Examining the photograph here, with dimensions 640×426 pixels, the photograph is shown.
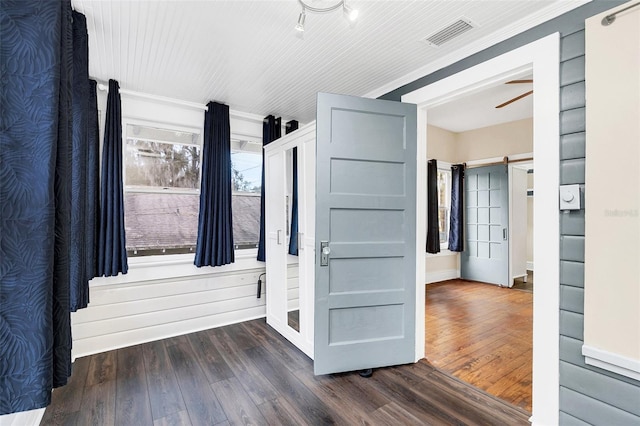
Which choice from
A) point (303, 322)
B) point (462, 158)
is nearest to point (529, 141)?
point (462, 158)

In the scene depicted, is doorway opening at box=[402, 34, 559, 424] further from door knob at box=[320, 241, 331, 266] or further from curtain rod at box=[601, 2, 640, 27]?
door knob at box=[320, 241, 331, 266]

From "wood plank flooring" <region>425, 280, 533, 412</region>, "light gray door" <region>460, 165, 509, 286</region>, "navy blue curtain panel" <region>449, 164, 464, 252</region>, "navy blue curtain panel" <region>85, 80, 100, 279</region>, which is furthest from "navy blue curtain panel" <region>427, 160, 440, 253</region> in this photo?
"navy blue curtain panel" <region>85, 80, 100, 279</region>

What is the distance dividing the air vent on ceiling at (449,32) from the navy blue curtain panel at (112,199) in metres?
2.95

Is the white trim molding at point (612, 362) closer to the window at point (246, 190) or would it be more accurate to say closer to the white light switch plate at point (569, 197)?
the white light switch plate at point (569, 197)

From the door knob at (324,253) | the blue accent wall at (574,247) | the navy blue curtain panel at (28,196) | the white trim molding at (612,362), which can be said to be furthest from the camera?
the door knob at (324,253)

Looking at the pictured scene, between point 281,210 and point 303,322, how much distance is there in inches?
47.7

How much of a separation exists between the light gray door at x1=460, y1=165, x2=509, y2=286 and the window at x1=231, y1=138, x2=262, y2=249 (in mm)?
4235

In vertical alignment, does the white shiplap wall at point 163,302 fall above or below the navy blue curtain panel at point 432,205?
below

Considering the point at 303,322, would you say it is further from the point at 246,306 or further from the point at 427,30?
the point at 427,30

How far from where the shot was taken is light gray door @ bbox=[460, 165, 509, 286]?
5211mm

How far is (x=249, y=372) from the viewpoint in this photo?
244 cm

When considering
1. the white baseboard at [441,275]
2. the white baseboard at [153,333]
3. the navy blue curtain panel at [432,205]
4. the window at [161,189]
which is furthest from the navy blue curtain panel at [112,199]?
the white baseboard at [441,275]

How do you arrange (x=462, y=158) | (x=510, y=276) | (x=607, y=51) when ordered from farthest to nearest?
(x=462, y=158)
(x=510, y=276)
(x=607, y=51)

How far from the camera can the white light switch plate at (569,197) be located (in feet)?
5.40
